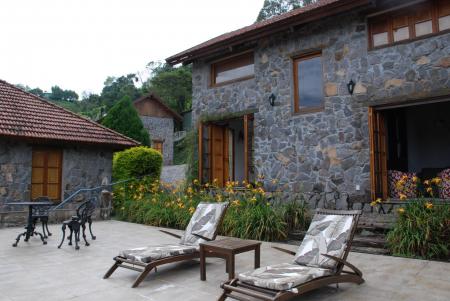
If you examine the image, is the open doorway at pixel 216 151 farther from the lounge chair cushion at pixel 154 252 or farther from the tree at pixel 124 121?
the tree at pixel 124 121

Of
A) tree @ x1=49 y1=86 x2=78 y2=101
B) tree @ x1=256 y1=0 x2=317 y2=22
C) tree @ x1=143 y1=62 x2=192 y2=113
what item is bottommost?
tree @ x1=143 y1=62 x2=192 y2=113

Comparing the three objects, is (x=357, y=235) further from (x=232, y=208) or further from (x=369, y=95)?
(x=369, y=95)

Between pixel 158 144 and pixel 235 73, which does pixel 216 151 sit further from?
pixel 158 144

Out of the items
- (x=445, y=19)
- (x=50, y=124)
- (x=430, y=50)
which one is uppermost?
(x=445, y=19)

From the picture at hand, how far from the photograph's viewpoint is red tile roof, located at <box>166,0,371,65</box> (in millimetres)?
8219

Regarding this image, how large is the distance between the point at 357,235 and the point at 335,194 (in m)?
1.69

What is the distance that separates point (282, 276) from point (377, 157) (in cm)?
551

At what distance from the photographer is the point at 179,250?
4.73 meters

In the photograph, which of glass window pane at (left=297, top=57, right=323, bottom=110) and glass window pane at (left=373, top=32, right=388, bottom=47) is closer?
glass window pane at (left=373, top=32, right=388, bottom=47)

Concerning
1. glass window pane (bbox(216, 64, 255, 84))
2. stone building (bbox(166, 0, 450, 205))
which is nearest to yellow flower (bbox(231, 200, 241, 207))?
stone building (bbox(166, 0, 450, 205))

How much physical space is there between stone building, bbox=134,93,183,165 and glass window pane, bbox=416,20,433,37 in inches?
813

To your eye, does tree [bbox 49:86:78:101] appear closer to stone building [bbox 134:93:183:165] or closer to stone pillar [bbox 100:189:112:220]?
stone building [bbox 134:93:183:165]

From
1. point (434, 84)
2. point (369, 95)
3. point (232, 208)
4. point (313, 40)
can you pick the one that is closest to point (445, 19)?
point (434, 84)

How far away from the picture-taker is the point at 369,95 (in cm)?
814
